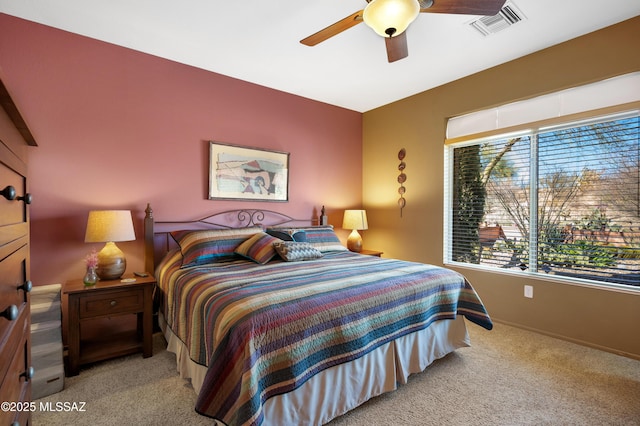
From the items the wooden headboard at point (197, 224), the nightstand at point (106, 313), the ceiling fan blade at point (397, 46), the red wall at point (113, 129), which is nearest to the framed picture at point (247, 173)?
the red wall at point (113, 129)

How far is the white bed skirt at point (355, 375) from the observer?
1600mm

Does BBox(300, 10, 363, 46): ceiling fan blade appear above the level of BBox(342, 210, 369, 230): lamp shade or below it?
above

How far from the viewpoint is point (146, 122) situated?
304 centimetres

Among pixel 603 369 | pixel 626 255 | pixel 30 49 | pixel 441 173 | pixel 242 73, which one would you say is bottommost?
pixel 603 369

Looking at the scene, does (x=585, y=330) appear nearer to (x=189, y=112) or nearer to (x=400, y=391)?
(x=400, y=391)

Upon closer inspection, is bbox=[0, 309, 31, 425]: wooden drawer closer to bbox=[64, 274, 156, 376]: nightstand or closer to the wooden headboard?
bbox=[64, 274, 156, 376]: nightstand

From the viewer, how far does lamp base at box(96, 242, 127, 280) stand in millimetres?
2547

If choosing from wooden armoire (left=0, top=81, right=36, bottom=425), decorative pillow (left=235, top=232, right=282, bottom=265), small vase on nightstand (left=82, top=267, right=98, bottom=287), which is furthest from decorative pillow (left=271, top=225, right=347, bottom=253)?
wooden armoire (left=0, top=81, right=36, bottom=425)

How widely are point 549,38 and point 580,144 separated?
99cm

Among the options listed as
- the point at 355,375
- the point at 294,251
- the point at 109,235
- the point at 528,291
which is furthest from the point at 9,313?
the point at 528,291

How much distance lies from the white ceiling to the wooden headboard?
5.15ft

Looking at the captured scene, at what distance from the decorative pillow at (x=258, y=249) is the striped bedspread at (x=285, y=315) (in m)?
0.15

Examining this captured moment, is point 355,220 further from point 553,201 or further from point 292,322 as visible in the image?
point 292,322

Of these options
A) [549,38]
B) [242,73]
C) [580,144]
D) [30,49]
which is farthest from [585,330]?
[30,49]
